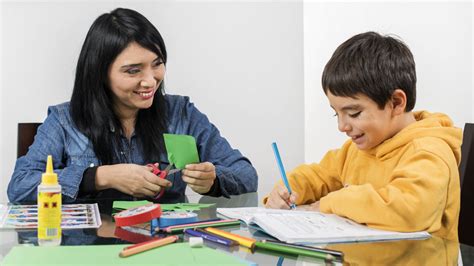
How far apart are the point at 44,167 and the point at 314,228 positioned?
1.00 metres

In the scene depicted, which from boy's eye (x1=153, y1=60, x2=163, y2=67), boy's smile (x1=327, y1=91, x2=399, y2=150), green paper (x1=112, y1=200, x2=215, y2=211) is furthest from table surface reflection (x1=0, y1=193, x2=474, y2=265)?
boy's eye (x1=153, y1=60, x2=163, y2=67)

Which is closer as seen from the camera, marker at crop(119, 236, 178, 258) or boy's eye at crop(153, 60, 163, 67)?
marker at crop(119, 236, 178, 258)

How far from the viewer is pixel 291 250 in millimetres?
1007

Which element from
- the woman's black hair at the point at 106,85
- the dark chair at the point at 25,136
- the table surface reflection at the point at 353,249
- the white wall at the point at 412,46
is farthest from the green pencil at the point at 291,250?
the white wall at the point at 412,46

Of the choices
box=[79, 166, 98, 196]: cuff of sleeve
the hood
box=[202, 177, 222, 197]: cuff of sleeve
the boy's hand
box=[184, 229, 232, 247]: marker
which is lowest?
box=[202, 177, 222, 197]: cuff of sleeve

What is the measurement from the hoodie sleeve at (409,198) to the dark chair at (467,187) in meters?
0.35

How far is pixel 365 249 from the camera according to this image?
1044 millimetres

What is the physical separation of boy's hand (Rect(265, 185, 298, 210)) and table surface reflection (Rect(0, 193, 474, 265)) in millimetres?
226

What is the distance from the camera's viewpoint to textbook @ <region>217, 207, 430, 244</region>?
1.08 meters

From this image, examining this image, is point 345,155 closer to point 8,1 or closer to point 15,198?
point 15,198

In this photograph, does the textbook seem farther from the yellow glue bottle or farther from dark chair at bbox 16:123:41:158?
dark chair at bbox 16:123:41:158

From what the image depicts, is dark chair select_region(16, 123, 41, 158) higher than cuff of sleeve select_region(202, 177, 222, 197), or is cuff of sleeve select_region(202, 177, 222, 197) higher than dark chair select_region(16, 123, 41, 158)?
dark chair select_region(16, 123, 41, 158)

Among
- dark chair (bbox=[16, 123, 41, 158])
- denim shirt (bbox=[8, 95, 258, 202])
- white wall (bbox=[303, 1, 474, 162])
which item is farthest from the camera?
white wall (bbox=[303, 1, 474, 162])

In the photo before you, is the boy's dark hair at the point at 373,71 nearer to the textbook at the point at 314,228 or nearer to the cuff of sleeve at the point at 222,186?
the textbook at the point at 314,228
